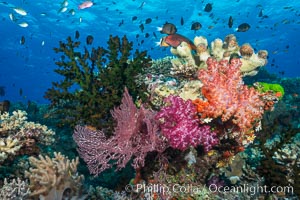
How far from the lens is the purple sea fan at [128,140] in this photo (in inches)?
151

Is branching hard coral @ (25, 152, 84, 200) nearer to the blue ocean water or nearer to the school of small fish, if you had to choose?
the school of small fish

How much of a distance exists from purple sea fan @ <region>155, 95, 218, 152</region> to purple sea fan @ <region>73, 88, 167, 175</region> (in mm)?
202

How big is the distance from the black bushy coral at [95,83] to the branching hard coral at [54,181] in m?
1.75

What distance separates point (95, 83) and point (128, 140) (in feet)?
7.27

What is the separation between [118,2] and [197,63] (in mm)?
26811

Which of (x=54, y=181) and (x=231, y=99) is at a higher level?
(x=231, y=99)

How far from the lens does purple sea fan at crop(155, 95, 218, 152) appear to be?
3928mm

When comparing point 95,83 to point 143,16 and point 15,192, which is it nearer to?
point 15,192

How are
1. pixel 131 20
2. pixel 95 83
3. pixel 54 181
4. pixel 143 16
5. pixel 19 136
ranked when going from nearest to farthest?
1. pixel 54 181
2. pixel 19 136
3. pixel 95 83
4. pixel 143 16
5. pixel 131 20

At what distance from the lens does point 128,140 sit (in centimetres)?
389

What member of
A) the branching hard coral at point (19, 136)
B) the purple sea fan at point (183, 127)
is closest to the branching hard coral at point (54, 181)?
the branching hard coral at point (19, 136)

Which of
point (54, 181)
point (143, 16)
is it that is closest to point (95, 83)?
point (54, 181)

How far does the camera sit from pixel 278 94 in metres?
4.84

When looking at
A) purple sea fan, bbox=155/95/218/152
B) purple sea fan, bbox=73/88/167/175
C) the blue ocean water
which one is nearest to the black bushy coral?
purple sea fan, bbox=73/88/167/175
